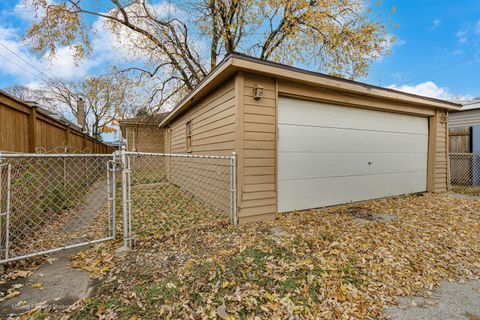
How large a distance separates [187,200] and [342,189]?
373cm

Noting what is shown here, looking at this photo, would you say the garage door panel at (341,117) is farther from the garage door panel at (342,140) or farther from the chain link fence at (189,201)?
the chain link fence at (189,201)

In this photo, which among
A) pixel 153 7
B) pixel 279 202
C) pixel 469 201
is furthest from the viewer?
pixel 153 7

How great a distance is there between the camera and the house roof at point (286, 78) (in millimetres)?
3324

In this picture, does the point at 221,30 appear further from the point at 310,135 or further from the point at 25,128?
the point at 25,128

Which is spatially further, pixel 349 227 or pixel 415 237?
pixel 349 227

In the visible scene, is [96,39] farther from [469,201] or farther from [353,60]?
[469,201]

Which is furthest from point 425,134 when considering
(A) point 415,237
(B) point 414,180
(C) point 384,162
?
(A) point 415,237

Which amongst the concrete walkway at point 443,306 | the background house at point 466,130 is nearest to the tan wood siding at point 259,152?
the concrete walkway at point 443,306

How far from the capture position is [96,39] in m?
9.25

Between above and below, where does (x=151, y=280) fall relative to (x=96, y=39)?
below

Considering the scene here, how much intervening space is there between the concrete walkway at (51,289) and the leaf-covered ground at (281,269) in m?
0.13

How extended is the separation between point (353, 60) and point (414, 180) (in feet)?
18.9

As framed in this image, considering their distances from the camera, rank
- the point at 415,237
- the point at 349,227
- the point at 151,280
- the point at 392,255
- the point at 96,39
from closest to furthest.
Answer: the point at 151,280, the point at 392,255, the point at 415,237, the point at 349,227, the point at 96,39

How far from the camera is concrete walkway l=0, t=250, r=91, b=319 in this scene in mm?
1754
